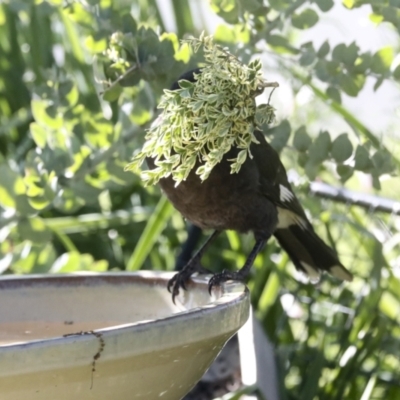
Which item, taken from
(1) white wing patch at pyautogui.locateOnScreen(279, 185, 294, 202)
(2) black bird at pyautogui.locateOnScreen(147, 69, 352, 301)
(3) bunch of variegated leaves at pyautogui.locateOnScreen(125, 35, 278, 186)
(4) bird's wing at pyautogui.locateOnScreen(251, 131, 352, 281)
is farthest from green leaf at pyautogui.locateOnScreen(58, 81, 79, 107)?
(3) bunch of variegated leaves at pyautogui.locateOnScreen(125, 35, 278, 186)

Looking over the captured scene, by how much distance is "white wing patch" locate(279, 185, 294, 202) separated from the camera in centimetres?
182

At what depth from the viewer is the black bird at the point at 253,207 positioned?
1551mm

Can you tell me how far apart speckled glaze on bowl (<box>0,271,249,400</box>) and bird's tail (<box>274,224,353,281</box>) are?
787 millimetres

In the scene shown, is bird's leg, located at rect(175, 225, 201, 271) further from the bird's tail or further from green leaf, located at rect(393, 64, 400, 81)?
green leaf, located at rect(393, 64, 400, 81)

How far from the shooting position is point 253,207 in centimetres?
171

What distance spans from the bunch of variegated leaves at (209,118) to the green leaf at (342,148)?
0.61m

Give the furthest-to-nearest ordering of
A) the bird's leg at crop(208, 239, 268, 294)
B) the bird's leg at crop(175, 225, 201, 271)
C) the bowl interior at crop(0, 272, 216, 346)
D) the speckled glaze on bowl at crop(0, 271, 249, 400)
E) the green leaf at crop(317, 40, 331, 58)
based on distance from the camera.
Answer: the bird's leg at crop(175, 225, 201, 271), the green leaf at crop(317, 40, 331, 58), the bird's leg at crop(208, 239, 268, 294), the bowl interior at crop(0, 272, 216, 346), the speckled glaze on bowl at crop(0, 271, 249, 400)

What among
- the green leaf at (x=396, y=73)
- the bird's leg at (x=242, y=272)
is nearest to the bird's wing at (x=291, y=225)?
the bird's leg at (x=242, y=272)

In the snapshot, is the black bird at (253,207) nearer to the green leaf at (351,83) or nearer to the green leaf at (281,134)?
the green leaf at (281,134)

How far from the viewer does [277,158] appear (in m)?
1.78

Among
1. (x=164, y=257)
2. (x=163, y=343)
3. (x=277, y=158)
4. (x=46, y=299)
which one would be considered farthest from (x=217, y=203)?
(x=164, y=257)

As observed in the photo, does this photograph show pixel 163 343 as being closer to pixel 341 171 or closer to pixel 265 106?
pixel 265 106

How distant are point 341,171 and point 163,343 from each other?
3.10 ft

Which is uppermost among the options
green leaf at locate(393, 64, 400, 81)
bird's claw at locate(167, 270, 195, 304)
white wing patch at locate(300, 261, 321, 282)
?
green leaf at locate(393, 64, 400, 81)
